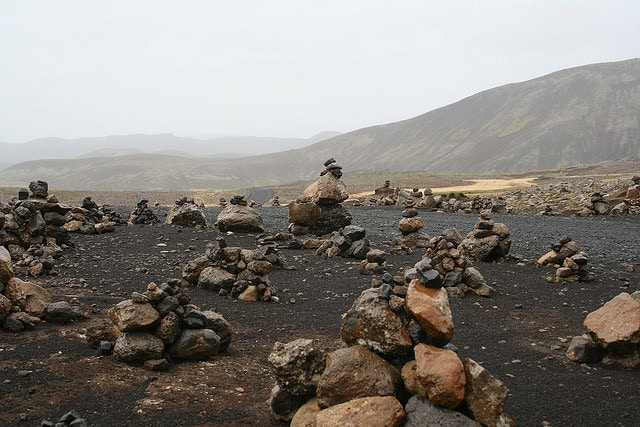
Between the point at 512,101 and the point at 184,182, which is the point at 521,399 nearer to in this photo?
the point at 184,182

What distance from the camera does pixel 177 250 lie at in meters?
21.6

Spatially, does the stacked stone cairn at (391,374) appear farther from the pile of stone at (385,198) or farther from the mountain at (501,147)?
the mountain at (501,147)

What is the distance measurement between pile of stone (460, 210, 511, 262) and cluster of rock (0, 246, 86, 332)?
1297 centimetres

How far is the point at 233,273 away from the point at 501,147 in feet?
493

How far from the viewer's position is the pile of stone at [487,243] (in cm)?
1912

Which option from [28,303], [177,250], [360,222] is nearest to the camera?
[28,303]

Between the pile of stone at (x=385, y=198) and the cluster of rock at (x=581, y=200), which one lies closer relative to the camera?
the cluster of rock at (x=581, y=200)

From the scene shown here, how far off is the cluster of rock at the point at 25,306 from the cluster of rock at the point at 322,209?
13330 millimetres

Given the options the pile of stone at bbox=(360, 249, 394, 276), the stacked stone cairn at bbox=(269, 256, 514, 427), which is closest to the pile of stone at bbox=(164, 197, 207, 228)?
the pile of stone at bbox=(360, 249, 394, 276)

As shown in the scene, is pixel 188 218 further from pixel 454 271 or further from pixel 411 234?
pixel 454 271

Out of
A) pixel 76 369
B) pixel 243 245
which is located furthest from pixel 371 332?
pixel 243 245

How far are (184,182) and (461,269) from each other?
147 meters

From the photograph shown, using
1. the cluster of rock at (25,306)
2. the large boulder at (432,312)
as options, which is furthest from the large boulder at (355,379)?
the cluster of rock at (25,306)

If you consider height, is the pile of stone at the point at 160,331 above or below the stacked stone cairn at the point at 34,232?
below
